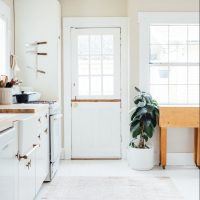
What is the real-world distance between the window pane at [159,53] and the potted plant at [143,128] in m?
0.60

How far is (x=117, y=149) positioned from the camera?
5.14 m

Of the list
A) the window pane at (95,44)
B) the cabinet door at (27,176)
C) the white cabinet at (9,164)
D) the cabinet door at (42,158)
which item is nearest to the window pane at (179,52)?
the window pane at (95,44)

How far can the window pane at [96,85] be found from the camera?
16.7 ft

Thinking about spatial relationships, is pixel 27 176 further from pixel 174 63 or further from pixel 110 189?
pixel 174 63

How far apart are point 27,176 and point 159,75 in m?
2.74

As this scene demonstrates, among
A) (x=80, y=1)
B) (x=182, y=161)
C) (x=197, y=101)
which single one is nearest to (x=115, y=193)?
(x=182, y=161)

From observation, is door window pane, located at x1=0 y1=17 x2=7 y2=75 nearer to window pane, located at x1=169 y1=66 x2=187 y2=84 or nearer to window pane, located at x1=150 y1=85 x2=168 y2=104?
window pane, located at x1=150 y1=85 x2=168 y2=104

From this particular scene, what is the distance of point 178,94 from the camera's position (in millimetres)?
4875

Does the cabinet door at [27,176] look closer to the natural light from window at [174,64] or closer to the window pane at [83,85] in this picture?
the window pane at [83,85]

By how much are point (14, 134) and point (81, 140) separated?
9.33 ft

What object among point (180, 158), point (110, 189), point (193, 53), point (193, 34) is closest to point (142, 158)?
point (180, 158)

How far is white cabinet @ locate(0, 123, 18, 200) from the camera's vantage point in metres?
2.03

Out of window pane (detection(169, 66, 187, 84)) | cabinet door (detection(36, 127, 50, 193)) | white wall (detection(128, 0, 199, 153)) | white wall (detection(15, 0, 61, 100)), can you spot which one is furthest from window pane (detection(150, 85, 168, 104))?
cabinet door (detection(36, 127, 50, 193))

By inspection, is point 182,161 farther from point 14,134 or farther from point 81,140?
point 14,134
